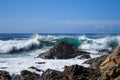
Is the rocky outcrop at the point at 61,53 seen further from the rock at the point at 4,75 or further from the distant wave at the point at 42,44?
the distant wave at the point at 42,44

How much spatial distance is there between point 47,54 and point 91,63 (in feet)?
18.7

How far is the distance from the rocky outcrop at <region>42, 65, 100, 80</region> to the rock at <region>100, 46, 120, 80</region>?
1.58 ft

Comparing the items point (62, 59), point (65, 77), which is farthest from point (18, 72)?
point (62, 59)

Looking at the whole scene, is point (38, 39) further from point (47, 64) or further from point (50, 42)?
point (47, 64)

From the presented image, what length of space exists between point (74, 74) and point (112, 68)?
1.69m

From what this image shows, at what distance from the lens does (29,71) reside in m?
17.2

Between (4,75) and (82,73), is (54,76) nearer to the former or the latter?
(82,73)

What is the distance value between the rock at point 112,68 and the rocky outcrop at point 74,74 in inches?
19.0

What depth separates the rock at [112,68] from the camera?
14.4 m

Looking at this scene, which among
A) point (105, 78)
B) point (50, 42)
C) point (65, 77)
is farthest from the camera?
point (50, 42)

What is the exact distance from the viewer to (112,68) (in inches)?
588

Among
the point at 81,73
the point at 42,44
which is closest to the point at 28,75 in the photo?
the point at 81,73

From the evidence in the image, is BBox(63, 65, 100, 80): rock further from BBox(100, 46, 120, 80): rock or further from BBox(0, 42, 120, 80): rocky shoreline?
BBox(100, 46, 120, 80): rock

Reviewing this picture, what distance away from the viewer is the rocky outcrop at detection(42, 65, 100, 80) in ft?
50.5
